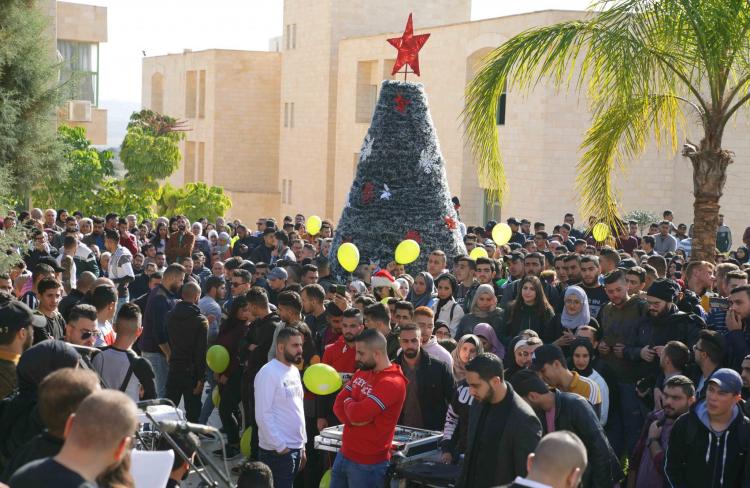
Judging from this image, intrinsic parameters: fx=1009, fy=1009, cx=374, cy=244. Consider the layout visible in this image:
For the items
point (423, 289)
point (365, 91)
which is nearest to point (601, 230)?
point (423, 289)

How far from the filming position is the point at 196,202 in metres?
33.2

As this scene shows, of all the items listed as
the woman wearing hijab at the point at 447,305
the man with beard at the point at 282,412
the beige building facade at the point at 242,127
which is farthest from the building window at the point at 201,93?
the man with beard at the point at 282,412

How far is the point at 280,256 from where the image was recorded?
16625 mm

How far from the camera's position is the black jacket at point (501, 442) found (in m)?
5.89

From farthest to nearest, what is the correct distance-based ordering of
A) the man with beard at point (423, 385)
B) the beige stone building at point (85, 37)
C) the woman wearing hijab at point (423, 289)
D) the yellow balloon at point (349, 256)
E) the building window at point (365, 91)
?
1. the beige stone building at point (85, 37)
2. the building window at point (365, 91)
3. the yellow balloon at point (349, 256)
4. the woman wearing hijab at point (423, 289)
5. the man with beard at point (423, 385)

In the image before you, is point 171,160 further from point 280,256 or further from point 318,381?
point 318,381

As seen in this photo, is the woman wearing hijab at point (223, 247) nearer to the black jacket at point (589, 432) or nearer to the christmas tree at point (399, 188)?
the christmas tree at point (399, 188)

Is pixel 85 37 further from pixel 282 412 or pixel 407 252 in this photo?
pixel 282 412

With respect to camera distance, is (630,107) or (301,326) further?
(630,107)

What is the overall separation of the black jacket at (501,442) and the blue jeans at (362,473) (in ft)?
3.81

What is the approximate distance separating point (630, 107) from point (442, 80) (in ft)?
69.5

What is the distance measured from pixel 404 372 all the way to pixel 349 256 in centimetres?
549

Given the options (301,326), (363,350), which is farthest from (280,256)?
(363,350)

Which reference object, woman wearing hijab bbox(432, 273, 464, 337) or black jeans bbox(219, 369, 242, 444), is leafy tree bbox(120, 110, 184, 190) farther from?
black jeans bbox(219, 369, 242, 444)
